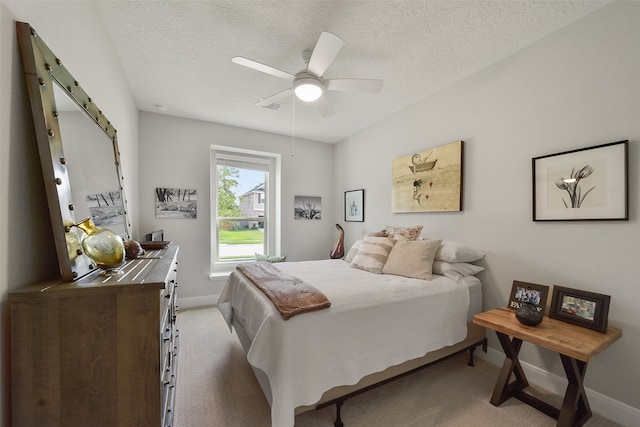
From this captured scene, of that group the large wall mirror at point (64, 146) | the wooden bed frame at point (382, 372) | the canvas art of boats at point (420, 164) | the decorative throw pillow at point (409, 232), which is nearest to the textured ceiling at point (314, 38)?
the canvas art of boats at point (420, 164)

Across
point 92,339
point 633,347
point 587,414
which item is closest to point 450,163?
point 633,347

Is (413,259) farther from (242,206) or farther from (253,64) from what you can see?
(242,206)

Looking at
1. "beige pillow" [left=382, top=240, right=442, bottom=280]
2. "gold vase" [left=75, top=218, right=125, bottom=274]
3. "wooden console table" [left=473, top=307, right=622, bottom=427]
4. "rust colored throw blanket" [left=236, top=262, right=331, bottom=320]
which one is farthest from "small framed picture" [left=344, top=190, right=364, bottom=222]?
"gold vase" [left=75, top=218, right=125, bottom=274]

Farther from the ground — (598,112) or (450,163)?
(598,112)

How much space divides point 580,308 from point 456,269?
2.60 feet

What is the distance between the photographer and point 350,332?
1568mm

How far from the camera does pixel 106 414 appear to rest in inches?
33.0

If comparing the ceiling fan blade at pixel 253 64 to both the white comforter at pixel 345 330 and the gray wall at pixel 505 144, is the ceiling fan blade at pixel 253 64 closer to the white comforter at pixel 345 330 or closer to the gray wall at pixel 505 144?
the gray wall at pixel 505 144

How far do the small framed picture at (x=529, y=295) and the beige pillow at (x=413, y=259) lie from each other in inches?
24.1

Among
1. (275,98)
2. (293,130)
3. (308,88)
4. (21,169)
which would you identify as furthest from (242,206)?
(21,169)

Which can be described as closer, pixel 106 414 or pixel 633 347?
pixel 106 414

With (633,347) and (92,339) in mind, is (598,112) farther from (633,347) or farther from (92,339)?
(92,339)

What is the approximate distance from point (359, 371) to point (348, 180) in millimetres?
3097

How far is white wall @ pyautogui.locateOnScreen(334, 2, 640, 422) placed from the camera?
1594 millimetres
